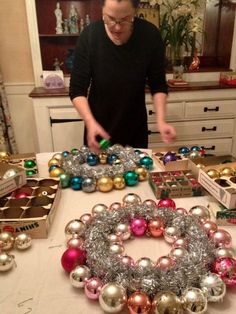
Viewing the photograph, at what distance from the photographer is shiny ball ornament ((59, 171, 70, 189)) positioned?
3.52 ft

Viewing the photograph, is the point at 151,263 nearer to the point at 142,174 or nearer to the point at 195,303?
the point at 195,303

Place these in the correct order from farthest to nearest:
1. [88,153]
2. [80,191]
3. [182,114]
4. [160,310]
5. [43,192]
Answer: [182,114] → [88,153] → [80,191] → [43,192] → [160,310]

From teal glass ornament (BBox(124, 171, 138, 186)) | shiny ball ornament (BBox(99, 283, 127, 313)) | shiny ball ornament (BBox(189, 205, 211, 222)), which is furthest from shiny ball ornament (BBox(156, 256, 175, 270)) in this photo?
teal glass ornament (BBox(124, 171, 138, 186))

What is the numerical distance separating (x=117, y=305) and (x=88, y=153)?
2.41 feet

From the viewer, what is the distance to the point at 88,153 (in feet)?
4.14

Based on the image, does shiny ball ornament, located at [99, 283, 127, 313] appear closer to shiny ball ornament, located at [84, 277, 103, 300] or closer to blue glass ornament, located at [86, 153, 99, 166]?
shiny ball ornament, located at [84, 277, 103, 300]

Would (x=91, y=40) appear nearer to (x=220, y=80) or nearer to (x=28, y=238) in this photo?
(x=28, y=238)

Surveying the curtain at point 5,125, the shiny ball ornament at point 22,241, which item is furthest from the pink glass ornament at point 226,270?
the curtain at point 5,125

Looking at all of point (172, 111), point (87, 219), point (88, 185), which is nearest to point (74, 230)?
point (87, 219)

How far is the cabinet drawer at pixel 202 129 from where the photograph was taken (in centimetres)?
242

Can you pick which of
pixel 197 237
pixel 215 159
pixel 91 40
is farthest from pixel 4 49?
pixel 197 237

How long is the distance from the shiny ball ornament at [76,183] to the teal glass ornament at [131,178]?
0.15m

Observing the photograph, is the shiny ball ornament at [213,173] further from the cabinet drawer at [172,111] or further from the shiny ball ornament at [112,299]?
the cabinet drawer at [172,111]

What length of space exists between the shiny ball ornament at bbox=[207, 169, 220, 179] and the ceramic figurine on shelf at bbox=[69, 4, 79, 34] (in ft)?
5.95
